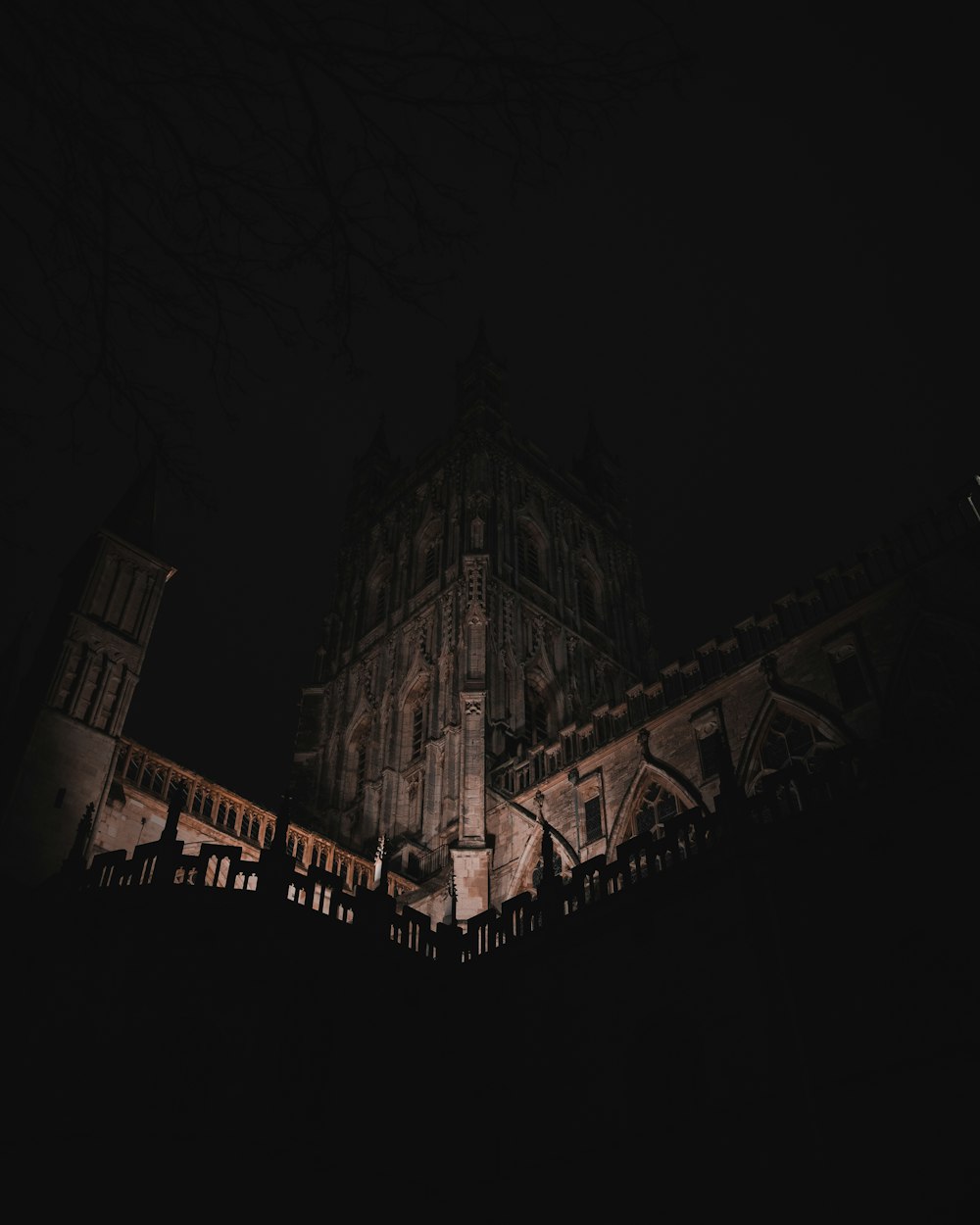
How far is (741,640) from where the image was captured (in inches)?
906

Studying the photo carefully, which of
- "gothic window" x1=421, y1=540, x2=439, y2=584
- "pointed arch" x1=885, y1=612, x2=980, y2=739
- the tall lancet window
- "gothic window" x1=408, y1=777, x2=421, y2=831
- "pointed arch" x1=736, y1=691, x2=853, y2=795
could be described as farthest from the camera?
"gothic window" x1=421, y1=540, x2=439, y2=584

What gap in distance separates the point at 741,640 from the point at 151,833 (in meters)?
15.4

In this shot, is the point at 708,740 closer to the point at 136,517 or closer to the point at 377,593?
the point at 136,517

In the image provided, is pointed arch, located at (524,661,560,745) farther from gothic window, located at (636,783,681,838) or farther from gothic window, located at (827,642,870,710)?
gothic window, located at (827,642,870,710)

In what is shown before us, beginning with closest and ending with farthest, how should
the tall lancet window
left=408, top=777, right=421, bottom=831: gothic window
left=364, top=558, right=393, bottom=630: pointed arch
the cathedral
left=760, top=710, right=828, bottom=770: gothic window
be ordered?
the cathedral, left=760, top=710, right=828, bottom=770: gothic window, left=408, top=777, right=421, bottom=831: gothic window, the tall lancet window, left=364, top=558, right=393, bottom=630: pointed arch

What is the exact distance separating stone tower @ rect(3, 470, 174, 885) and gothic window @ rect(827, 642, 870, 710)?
1624cm

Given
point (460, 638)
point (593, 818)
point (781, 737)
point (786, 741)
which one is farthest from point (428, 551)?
point (786, 741)

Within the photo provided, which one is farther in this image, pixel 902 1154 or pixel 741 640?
pixel 741 640

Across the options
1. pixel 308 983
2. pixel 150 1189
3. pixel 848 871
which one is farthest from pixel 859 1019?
pixel 150 1189

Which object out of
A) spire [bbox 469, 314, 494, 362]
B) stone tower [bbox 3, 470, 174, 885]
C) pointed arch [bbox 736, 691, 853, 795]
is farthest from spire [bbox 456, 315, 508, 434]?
pointed arch [bbox 736, 691, 853, 795]

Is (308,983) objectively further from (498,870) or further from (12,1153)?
(498,870)

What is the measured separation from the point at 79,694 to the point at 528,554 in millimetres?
23469

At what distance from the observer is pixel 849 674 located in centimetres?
2050

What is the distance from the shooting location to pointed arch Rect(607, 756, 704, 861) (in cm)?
2266
